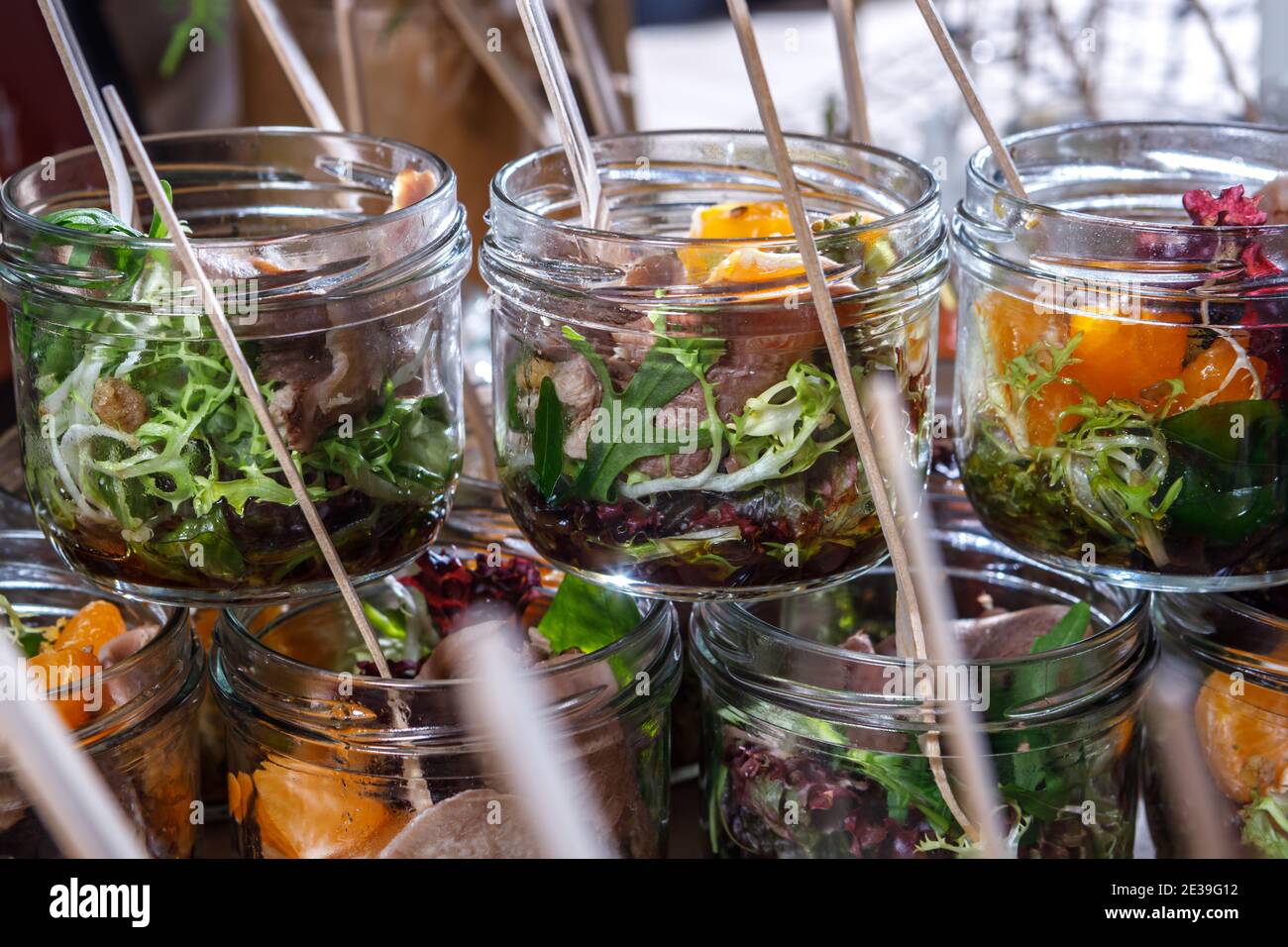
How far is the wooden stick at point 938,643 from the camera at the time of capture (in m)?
0.58

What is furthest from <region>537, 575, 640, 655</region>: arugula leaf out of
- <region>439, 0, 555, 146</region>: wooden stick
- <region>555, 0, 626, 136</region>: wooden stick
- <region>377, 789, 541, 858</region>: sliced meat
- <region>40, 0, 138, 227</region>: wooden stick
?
<region>439, 0, 555, 146</region>: wooden stick

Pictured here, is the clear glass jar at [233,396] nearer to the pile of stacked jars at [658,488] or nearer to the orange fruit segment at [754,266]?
the pile of stacked jars at [658,488]

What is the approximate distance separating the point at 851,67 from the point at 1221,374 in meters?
0.33

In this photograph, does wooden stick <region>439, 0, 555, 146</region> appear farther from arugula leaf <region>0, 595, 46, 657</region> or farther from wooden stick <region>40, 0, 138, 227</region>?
arugula leaf <region>0, 595, 46, 657</region>

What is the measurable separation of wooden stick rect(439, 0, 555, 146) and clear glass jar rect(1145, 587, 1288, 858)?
2.32ft

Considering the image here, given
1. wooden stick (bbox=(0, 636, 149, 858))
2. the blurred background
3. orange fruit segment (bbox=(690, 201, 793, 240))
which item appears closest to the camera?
wooden stick (bbox=(0, 636, 149, 858))

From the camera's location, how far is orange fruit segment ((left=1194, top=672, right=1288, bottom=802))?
758mm

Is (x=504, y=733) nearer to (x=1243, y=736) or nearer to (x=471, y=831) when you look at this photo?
(x=471, y=831)

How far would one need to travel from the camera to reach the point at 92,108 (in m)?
0.68

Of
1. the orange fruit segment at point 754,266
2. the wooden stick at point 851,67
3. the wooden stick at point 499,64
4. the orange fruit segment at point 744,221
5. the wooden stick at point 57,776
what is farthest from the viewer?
the wooden stick at point 499,64

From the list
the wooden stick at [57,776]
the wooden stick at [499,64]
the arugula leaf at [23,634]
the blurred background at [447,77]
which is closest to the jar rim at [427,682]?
the arugula leaf at [23,634]

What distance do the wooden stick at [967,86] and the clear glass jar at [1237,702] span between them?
0.26m

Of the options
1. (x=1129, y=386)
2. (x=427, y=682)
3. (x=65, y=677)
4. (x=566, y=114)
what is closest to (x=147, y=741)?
(x=65, y=677)

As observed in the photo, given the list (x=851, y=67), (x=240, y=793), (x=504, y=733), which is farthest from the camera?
(x=851, y=67)
